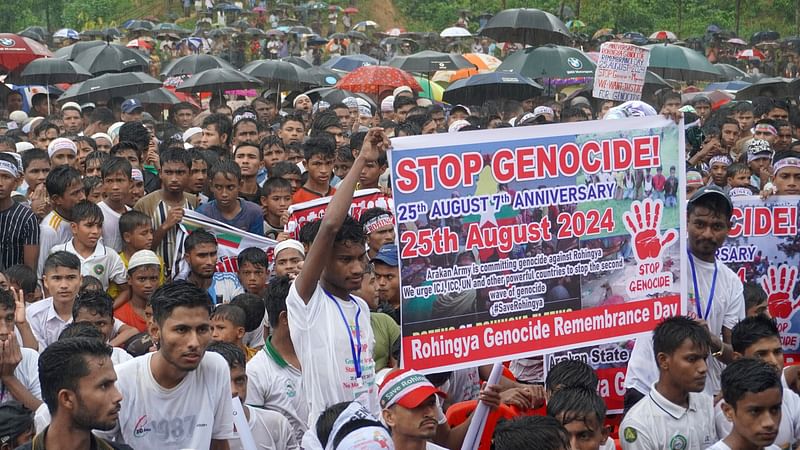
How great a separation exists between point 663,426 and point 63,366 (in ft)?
9.46

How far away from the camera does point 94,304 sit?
7.18 m

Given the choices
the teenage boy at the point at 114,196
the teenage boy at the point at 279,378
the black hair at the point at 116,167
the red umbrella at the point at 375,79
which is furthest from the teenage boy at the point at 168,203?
the red umbrella at the point at 375,79

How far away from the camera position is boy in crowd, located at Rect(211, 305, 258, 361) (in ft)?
23.1

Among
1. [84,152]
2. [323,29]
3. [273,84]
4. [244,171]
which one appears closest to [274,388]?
[244,171]

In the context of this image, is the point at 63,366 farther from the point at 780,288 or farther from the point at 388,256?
the point at 780,288

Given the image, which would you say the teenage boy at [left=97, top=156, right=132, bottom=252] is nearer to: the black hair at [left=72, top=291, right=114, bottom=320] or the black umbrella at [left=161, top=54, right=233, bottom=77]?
the black hair at [left=72, top=291, right=114, bottom=320]

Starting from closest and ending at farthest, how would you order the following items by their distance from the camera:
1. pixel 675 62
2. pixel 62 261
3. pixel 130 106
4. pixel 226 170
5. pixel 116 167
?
1. pixel 62 261
2. pixel 116 167
3. pixel 226 170
4. pixel 130 106
5. pixel 675 62

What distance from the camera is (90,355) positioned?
4.83 m

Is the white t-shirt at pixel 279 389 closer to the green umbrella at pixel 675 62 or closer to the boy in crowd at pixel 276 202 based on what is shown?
the boy in crowd at pixel 276 202

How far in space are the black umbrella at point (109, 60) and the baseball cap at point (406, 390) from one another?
14.8 meters

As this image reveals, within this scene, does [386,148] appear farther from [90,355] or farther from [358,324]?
[90,355]

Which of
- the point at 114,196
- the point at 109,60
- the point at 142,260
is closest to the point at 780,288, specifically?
the point at 142,260

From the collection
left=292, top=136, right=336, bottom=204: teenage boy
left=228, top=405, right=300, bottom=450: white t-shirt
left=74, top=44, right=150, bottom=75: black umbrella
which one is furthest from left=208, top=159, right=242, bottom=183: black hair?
left=74, top=44, right=150, bottom=75: black umbrella

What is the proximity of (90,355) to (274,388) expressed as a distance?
1741 mm
